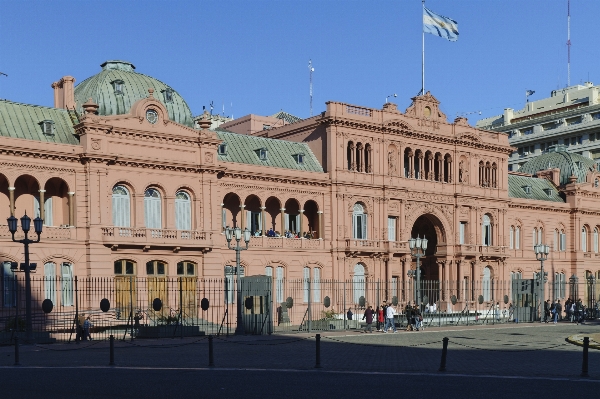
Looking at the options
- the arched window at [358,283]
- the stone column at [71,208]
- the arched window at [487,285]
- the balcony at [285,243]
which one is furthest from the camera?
the arched window at [487,285]

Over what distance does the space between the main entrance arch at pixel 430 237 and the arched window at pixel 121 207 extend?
2672 cm

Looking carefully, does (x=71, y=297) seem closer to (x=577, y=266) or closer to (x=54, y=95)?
(x=54, y=95)

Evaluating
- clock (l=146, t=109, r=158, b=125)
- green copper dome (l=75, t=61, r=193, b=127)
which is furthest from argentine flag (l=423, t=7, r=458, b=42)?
clock (l=146, t=109, r=158, b=125)

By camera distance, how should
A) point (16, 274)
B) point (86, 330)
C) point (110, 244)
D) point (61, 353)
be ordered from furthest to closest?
point (110, 244) → point (16, 274) → point (86, 330) → point (61, 353)

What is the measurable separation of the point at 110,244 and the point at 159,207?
4839mm

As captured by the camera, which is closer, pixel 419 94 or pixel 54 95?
pixel 54 95

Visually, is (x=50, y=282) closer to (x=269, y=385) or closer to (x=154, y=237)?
(x=154, y=237)

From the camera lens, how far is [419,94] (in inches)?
2825

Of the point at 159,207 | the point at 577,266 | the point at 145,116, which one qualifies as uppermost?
the point at 145,116

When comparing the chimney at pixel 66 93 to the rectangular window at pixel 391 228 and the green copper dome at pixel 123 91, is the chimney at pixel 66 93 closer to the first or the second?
the green copper dome at pixel 123 91

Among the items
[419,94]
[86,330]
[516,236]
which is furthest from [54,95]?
[516,236]

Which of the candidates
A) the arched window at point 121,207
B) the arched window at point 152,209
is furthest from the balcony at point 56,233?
the arched window at point 152,209

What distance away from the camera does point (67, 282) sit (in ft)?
172

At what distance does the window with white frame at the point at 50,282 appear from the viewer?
2028 inches
